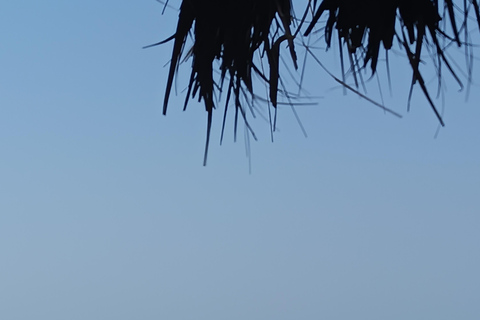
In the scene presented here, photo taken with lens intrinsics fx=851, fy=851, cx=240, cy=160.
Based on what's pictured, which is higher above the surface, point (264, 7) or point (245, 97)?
point (264, 7)

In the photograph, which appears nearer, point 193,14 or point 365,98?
point 365,98

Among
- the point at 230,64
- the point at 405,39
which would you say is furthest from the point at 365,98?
the point at 230,64

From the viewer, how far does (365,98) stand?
148cm

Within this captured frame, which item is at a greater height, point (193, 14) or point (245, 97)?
point (193, 14)

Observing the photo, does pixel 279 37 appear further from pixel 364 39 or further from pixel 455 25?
pixel 455 25

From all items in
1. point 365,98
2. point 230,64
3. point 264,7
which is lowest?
point 365,98

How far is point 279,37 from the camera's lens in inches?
66.8

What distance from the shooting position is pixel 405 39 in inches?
65.7

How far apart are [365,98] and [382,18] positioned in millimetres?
275

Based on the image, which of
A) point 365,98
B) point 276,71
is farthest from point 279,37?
point 365,98

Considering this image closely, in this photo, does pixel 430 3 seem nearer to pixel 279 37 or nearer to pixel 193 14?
pixel 279 37

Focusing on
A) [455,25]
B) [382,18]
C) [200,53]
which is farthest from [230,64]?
[455,25]

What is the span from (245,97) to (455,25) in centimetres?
44

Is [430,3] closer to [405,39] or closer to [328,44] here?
[405,39]
